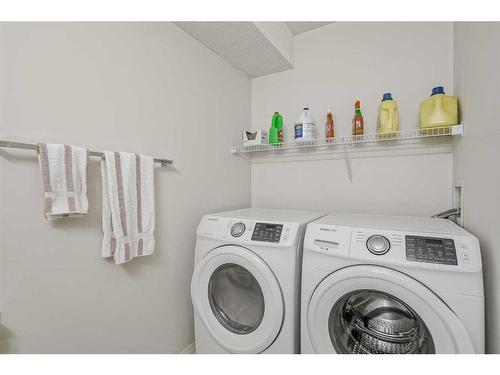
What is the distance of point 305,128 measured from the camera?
71.0 inches

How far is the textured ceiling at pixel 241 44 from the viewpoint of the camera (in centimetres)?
159

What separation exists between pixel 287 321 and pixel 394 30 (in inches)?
81.4

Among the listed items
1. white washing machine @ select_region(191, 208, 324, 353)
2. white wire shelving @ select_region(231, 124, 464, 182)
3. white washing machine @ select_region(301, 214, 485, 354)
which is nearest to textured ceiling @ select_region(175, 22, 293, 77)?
white wire shelving @ select_region(231, 124, 464, 182)

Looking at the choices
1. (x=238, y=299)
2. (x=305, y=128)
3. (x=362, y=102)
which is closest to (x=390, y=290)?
(x=238, y=299)

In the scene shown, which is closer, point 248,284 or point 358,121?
point 248,284

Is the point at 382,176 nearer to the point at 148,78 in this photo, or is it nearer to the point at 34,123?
the point at 148,78

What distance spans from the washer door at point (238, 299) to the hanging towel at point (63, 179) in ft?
2.39

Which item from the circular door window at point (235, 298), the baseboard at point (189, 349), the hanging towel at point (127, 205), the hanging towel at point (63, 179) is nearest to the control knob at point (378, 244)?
the circular door window at point (235, 298)

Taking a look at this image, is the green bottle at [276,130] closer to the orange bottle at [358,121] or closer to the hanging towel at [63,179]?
the orange bottle at [358,121]

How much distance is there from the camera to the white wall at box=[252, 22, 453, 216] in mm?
1631

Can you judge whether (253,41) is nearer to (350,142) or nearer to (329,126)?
(329,126)

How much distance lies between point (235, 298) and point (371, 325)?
2.51 feet

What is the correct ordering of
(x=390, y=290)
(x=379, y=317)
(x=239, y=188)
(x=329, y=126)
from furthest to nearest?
(x=239, y=188)
(x=329, y=126)
(x=379, y=317)
(x=390, y=290)
